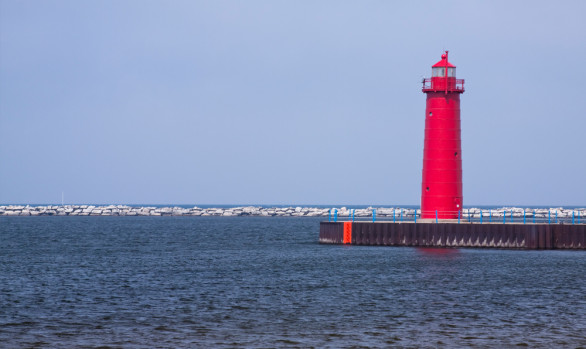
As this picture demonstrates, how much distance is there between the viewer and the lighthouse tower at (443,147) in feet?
162

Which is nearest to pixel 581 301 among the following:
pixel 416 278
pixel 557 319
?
pixel 557 319

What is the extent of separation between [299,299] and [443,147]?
21.0 meters

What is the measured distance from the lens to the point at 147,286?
113 ft

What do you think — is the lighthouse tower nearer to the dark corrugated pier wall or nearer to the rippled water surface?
the dark corrugated pier wall

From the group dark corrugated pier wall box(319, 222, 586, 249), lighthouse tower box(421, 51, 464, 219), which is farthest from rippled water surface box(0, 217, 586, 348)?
lighthouse tower box(421, 51, 464, 219)

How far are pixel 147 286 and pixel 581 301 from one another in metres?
16.3

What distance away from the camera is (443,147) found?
49.2m

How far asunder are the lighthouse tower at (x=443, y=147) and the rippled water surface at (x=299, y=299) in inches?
120

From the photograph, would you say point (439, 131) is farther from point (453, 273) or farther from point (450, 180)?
point (453, 273)

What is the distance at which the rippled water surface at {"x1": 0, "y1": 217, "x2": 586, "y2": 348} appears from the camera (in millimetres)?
23297

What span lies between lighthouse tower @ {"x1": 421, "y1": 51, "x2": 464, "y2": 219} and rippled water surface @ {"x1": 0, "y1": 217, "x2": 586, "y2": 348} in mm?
3041

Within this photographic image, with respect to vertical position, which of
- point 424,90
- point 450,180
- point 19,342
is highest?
point 424,90

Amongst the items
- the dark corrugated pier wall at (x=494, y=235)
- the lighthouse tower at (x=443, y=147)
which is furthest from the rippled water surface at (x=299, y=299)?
the lighthouse tower at (x=443, y=147)

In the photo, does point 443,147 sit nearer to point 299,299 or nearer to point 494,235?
point 494,235
